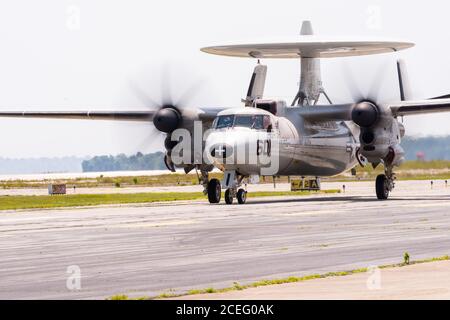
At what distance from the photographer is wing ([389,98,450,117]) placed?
48.8 meters

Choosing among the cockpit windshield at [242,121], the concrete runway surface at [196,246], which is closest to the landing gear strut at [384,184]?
the cockpit windshield at [242,121]

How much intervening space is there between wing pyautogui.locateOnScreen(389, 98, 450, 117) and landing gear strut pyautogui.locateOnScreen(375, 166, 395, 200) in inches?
135

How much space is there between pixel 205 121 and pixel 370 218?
20.1 meters

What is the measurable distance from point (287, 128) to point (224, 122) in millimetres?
4555

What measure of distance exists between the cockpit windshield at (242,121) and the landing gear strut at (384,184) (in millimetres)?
8670

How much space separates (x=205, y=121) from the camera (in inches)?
2094

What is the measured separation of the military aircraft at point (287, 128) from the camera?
151 feet

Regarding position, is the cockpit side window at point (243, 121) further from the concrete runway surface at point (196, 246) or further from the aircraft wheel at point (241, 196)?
the concrete runway surface at point (196, 246)

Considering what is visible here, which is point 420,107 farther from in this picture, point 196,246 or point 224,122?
point 196,246

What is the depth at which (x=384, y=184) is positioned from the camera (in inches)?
2058

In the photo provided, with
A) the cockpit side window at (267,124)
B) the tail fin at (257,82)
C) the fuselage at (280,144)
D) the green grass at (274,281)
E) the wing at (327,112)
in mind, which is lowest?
the green grass at (274,281)

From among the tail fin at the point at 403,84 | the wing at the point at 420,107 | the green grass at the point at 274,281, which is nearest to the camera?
the green grass at the point at 274,281

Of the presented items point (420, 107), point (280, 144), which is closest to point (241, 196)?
point (280, 144)
